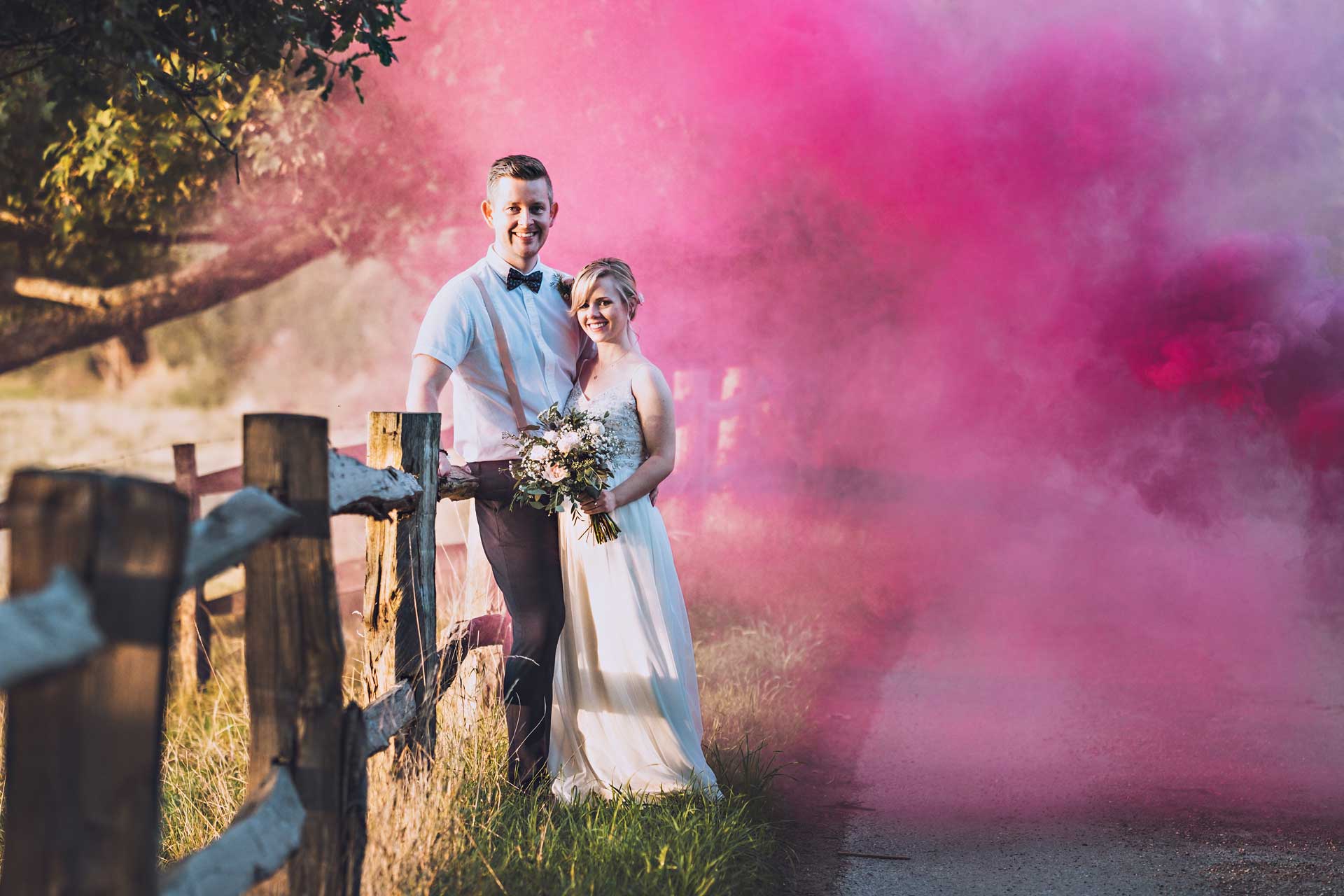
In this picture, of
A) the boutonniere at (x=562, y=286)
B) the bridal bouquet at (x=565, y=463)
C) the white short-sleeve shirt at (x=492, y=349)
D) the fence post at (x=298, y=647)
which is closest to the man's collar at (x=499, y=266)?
the white short-sleeve shirt at (x=492, y=349)

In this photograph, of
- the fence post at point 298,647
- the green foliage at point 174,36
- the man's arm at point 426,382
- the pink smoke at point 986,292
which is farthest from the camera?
the pink smoke at point 986,292

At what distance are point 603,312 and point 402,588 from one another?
4.01 feet

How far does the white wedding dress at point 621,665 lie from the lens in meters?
3.87

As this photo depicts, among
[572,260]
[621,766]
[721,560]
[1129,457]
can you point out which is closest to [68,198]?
[572,260]

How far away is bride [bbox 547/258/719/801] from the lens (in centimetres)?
386

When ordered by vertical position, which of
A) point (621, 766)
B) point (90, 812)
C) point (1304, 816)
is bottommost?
point (1304, 816)

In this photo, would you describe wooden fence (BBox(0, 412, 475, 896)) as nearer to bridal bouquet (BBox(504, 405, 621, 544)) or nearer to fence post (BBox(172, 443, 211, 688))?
bridal bouquet (BBox(504, 405, 621, 544))

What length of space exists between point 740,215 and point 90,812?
798 centimetres

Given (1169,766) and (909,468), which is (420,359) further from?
(909,468)

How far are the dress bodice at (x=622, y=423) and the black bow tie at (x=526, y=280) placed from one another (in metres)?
0.44

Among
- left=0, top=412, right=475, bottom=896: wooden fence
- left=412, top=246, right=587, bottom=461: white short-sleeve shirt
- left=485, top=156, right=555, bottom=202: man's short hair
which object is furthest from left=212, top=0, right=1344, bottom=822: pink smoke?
left=0, top=412, right=475, bottom=896: wooden fence

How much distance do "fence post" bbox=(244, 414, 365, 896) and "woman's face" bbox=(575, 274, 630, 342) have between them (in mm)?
Result: 1700

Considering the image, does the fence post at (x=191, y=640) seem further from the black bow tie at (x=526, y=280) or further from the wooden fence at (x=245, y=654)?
the black bow tie at (x=526, y=280)

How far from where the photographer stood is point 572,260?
29.1ft
